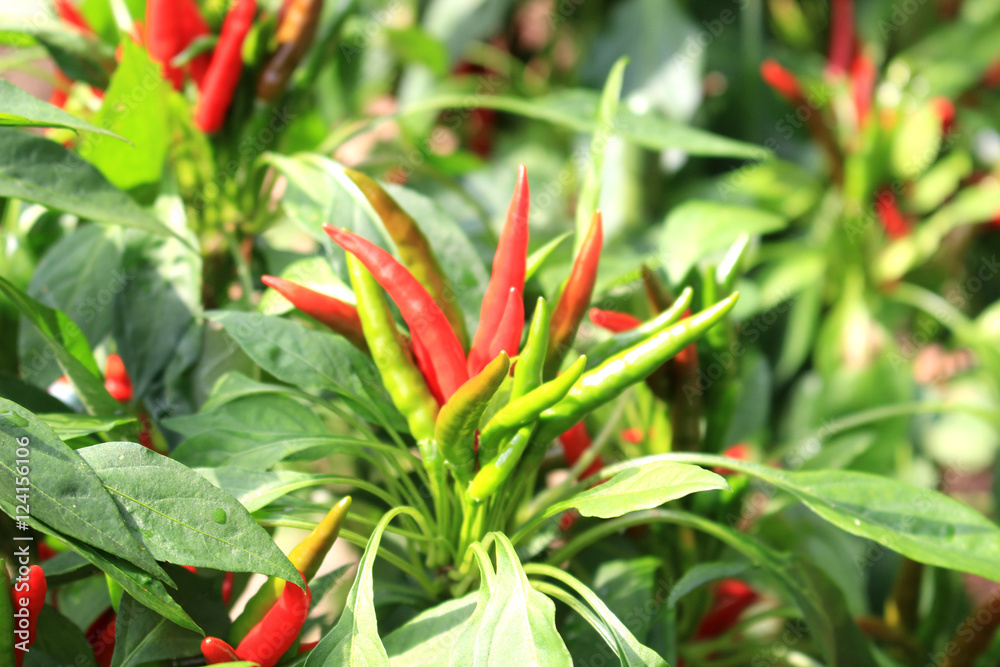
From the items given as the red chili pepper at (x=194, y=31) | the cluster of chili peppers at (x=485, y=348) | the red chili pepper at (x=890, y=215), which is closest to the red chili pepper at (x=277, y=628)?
the cluster of chili peppers at (x=485, y=348)

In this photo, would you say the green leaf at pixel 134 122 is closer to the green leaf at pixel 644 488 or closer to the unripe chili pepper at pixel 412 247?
the unripe chili pepper at pixel 412 247

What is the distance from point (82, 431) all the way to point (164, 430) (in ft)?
0.59

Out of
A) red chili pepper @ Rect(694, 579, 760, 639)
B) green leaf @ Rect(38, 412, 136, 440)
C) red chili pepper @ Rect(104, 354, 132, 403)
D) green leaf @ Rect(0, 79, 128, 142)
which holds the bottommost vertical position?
red chili pepper @ Rect(694, 579, 760, 639)

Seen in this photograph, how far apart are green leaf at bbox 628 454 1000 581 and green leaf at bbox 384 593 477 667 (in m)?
0.14

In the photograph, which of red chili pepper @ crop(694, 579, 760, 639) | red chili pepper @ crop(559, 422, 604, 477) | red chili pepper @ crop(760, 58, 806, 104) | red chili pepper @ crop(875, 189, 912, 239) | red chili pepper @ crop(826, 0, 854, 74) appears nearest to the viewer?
red chili pepper @ crop(559, 422, 604, 477)

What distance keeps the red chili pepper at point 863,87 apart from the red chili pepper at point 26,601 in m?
1.20

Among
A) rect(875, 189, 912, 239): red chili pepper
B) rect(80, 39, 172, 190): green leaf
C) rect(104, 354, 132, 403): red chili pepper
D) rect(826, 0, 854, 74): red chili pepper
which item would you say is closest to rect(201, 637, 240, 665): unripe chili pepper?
rect(104, 354, 132, 403): red chili pepper

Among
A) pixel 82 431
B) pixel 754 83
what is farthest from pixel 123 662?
pixel 754 83

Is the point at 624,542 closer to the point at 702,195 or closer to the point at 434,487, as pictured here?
the point at 434,487

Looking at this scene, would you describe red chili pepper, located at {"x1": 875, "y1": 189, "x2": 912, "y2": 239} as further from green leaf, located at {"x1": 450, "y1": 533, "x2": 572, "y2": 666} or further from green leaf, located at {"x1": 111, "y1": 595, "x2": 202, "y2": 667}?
green leaf, located at {"x1": 111, "y1": 595, "x2": 202, "y2": 667}

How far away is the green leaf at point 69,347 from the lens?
0.48m

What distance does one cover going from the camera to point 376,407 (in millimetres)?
511

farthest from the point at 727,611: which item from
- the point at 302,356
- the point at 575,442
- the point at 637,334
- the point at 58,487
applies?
the point at 58,487

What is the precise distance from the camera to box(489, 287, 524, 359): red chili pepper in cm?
45
